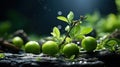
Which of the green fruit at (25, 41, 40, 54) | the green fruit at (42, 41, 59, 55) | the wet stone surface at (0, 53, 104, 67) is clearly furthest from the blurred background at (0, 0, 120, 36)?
the wet stone surface at (0, 53, 104, 67)

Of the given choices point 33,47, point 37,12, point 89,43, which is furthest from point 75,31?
point 37,12

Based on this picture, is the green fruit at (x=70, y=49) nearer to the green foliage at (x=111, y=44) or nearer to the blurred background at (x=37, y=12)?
the green foliage at (x=111, y=44)

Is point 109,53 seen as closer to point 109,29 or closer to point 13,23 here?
point 109,29

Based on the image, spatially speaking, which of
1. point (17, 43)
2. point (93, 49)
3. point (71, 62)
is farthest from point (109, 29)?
point (71, 62)

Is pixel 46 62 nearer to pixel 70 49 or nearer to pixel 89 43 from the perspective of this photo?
pixel 70 49

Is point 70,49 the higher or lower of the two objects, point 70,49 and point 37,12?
the lower

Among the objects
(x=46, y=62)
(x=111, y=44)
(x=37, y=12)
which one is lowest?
(x=46, y=62)
